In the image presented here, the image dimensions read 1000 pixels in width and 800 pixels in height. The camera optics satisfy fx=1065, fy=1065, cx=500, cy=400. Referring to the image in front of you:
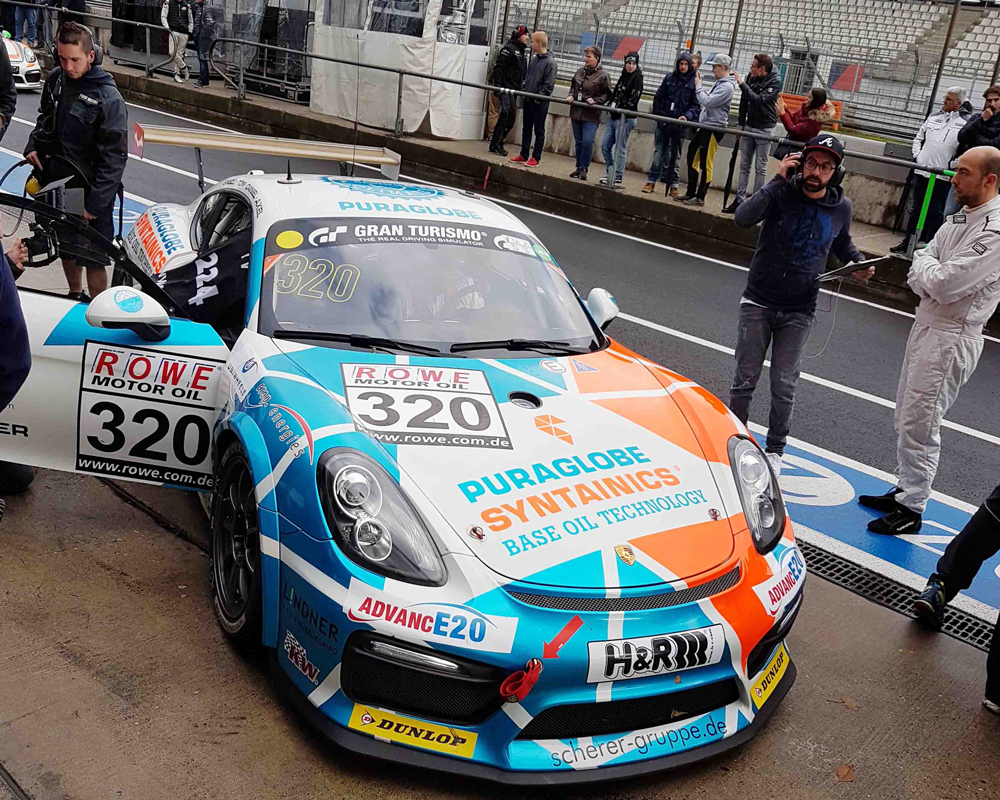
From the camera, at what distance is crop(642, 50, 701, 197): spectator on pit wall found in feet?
45.5

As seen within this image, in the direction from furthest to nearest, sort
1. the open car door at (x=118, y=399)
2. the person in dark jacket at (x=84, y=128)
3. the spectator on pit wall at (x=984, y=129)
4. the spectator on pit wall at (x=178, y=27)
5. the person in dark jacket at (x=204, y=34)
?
the spectator on pit wall at (x=178, y=27) → the person in dark jacket at (x=204, y=34) → the spectator on pit wall at (x=984, y=129) → the person in dark jacket at (x=84, y=128) → the open car door at (x=118, y=399)

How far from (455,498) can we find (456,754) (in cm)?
74

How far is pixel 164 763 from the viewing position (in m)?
3.10

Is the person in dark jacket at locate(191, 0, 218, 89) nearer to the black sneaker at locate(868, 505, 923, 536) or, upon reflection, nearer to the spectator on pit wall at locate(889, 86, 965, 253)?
the spectator on pit wall at locate(889, 86, 965, 253)

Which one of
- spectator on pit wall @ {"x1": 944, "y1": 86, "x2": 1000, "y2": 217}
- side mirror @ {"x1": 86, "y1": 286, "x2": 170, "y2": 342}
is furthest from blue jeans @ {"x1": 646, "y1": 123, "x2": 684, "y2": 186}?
side mirror @ {"x1": 86, "y1": 286, "x2": 170, "y2": 342}

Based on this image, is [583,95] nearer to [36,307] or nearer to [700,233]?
[700,233]

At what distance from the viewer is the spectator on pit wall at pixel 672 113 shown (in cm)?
1387

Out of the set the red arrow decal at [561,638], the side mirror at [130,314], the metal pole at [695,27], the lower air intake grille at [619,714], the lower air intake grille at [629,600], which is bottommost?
the lower air intake grille at [619,714]

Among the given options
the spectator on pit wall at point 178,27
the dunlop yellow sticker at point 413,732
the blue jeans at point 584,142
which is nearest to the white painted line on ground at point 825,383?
the dunlop yellow sticker at point 413,732

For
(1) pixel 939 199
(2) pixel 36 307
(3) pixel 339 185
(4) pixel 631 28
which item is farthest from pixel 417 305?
(4) pixel 631 28

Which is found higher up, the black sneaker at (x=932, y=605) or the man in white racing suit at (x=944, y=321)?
the man in white racing suit at (x=944, y=321)

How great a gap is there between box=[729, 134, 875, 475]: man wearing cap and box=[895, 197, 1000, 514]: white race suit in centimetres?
38

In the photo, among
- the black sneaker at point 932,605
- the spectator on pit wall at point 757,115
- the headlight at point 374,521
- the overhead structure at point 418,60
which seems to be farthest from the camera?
the overhead structure at point 418,60

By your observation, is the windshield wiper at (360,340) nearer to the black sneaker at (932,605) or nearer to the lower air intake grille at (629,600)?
the lower air intake grille at (629,600)
